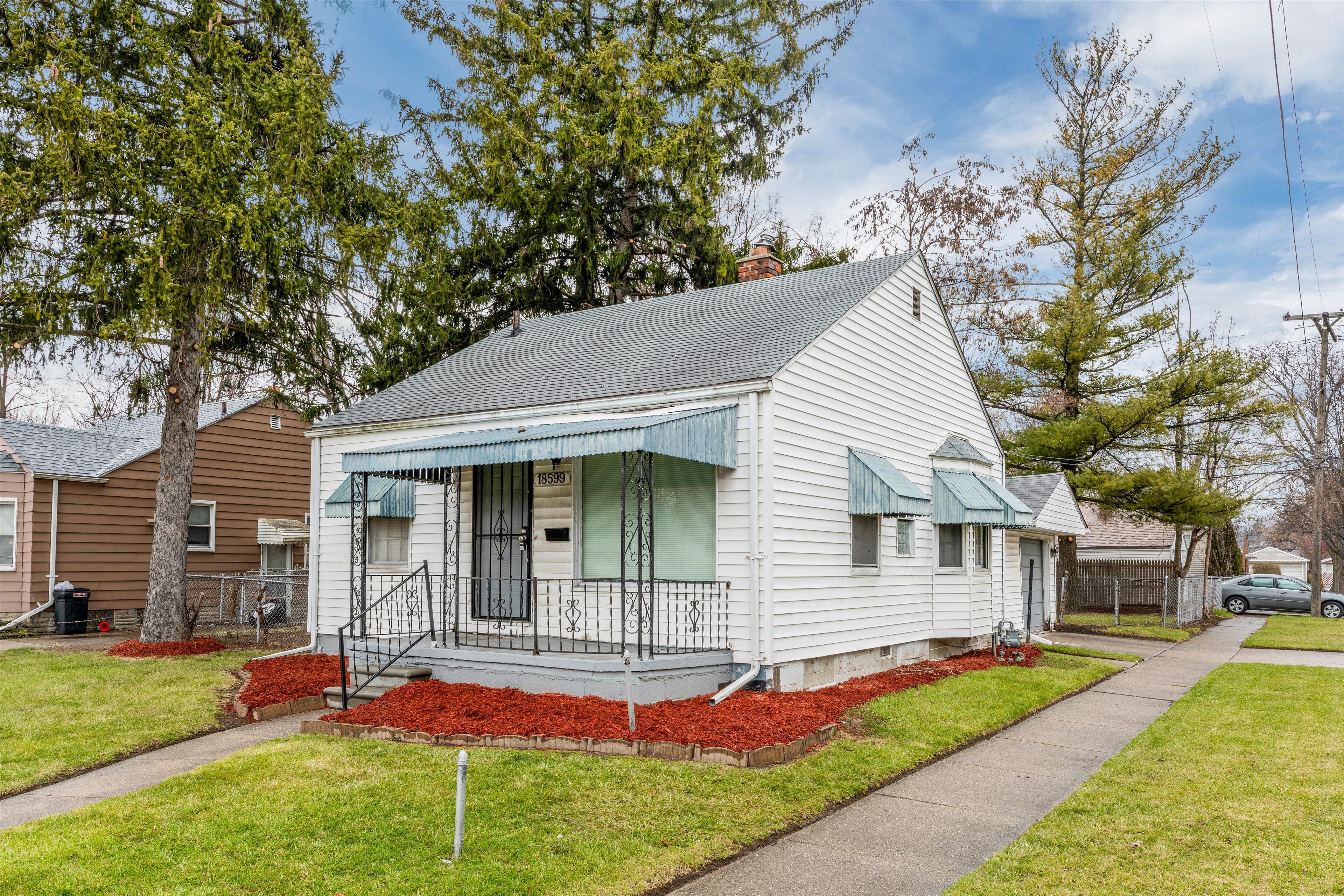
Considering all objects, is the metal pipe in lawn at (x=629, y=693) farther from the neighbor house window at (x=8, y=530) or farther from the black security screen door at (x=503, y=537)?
the neighbor house window at (x=8, y=530)

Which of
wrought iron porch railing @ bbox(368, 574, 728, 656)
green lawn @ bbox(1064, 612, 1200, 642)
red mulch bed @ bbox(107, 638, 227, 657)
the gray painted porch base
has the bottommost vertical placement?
green lawn @ bbox(1064, 612, 1200, 642)

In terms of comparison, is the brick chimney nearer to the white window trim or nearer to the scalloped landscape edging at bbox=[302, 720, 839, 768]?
the white window trim

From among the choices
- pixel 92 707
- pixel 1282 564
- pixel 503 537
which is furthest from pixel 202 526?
pixel 1282 564

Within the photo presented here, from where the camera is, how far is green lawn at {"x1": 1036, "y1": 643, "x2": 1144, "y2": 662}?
612 inches

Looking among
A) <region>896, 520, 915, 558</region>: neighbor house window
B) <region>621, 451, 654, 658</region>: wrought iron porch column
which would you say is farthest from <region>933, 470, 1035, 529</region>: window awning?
<region>621, 451, 654, 658</region>: wrought iron porch column

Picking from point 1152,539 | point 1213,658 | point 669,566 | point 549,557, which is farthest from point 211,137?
point 1152,539

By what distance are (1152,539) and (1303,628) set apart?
21877 millimetres

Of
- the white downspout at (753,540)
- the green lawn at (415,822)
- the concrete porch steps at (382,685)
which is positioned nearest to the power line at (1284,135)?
the white downspout at (753,540)

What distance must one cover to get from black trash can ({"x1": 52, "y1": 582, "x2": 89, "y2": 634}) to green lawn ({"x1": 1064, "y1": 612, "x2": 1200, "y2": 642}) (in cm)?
2087

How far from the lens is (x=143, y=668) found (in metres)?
11.8

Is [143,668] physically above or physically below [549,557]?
below

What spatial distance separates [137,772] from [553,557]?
4.84 meters

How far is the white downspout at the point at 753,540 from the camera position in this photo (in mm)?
9367

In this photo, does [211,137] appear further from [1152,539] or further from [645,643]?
[1152,539]
